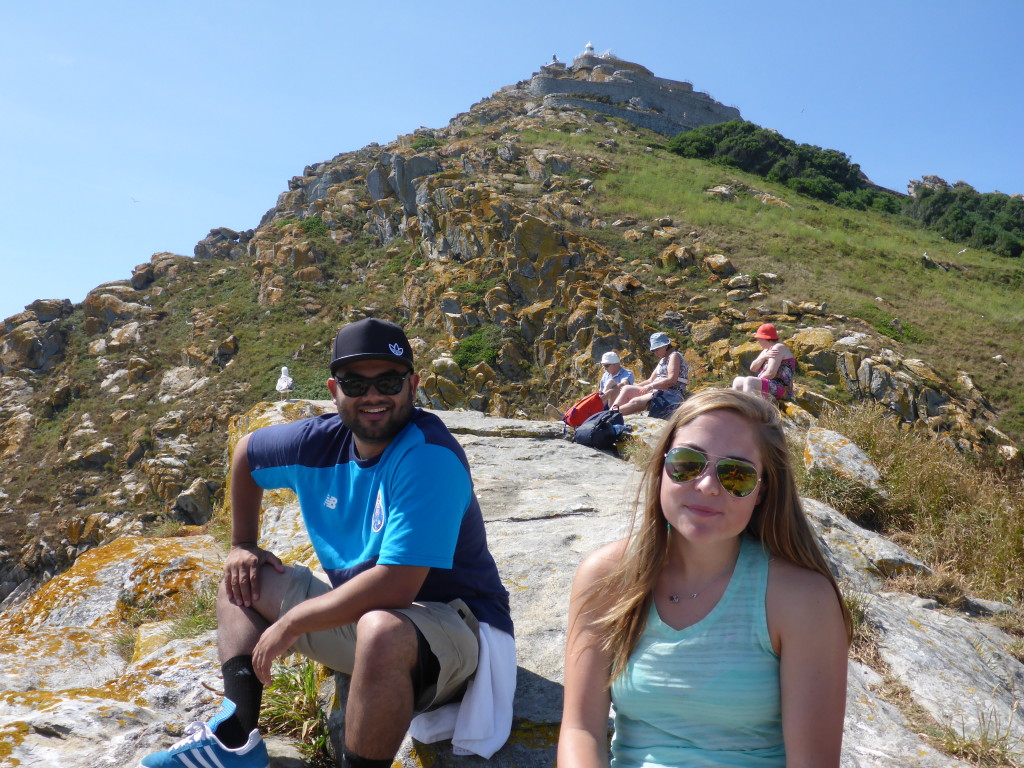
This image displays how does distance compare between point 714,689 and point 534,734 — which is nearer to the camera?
point 714,689


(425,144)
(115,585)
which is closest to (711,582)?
(115,585)

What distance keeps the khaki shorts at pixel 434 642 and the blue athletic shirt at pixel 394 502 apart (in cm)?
12

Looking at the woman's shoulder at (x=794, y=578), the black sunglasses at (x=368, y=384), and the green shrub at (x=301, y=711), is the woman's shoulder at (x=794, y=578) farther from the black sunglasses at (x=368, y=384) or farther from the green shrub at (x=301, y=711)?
the green shrub at (x=301, y=711)

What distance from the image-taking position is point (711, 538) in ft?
5.58

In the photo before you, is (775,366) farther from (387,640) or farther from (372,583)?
(387,640)

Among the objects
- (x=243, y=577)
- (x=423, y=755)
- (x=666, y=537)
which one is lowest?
(x=423, y=755)

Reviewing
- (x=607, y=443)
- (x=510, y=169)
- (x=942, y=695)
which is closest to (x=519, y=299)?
(x=510, y=169)

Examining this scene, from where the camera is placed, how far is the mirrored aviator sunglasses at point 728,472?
5.59ft

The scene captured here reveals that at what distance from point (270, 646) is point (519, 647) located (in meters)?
1.14

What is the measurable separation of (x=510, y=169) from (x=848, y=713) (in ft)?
96.7

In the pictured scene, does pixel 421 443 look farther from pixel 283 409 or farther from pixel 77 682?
pixel 283 409

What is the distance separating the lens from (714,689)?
5.36 feet

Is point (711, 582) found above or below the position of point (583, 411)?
above

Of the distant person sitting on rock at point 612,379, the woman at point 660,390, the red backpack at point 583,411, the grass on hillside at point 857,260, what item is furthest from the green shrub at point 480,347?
the red backpack at point 583,411
